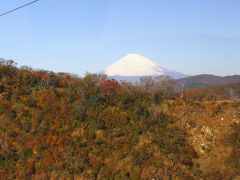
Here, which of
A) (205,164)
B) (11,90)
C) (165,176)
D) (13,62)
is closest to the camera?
(165,176)

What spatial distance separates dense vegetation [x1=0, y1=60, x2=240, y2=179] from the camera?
71.2 feet

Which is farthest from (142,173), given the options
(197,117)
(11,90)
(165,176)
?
(11,90)

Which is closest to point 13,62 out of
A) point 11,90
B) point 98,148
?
point 11,90

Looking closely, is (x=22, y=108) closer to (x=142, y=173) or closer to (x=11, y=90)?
(x=11, y=90)

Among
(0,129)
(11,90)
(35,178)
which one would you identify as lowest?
(35,178)

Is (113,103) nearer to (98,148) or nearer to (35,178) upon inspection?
(98,148)

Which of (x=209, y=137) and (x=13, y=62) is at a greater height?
(x=13, y=62)

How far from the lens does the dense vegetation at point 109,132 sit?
2169 cm

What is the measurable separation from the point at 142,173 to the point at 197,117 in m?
7.17

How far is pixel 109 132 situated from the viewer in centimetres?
2436

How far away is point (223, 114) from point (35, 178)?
12093 mm

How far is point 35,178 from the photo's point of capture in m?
21.5

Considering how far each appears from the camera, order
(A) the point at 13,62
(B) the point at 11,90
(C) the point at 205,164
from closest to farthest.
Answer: (C) the point at 205,164
(B) the point at 11,90
(A) the point at 13,62

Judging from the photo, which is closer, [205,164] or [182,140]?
[205,164]
